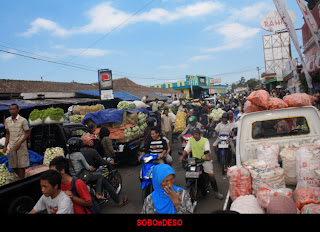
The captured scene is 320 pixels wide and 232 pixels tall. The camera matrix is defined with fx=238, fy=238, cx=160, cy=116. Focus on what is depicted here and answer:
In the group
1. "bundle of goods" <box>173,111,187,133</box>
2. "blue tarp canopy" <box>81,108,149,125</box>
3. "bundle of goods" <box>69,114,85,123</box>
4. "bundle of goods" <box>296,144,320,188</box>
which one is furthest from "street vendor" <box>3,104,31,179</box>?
"bundle of goods" <box>173,111,187,133</box>

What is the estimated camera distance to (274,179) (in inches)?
131

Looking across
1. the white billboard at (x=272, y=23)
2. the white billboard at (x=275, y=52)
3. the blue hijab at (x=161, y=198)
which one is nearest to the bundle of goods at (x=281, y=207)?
the blue hijab at (x=161, y=198)

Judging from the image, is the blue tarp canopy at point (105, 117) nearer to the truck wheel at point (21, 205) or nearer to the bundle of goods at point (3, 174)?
the bundle of goods at point (3, 174)

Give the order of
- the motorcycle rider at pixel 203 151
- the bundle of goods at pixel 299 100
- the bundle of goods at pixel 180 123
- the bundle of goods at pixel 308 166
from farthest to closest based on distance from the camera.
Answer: the bundle of goods at pixel 180 123
the motorcycle rider at pixel 203 151
the bundle of goods at pixel 299 100
the bundle of goods at pixel 308 166

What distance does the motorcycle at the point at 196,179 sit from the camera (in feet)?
16.0

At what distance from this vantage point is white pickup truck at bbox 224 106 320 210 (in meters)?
4.19

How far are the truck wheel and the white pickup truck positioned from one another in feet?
12.5

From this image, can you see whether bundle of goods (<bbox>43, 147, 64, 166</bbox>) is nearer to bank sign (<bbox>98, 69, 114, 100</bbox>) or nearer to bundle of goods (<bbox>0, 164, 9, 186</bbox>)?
bundle of goods (<bbox>0, 164, 9, 186</bbox>)

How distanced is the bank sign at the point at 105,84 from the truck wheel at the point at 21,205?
12.5 metres

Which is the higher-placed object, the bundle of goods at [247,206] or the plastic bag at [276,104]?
the plastic bag at [276,104]

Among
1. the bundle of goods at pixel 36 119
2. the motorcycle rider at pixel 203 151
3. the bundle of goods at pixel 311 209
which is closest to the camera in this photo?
the bundle of goods at pixel 311 209

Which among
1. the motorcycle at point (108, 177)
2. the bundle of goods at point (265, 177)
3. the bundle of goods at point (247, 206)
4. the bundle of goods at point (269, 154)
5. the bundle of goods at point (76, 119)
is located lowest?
the motorcycle at point (108, 177)

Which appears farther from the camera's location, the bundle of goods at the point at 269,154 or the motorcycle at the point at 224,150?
the motorcycle at the point at 224,150
